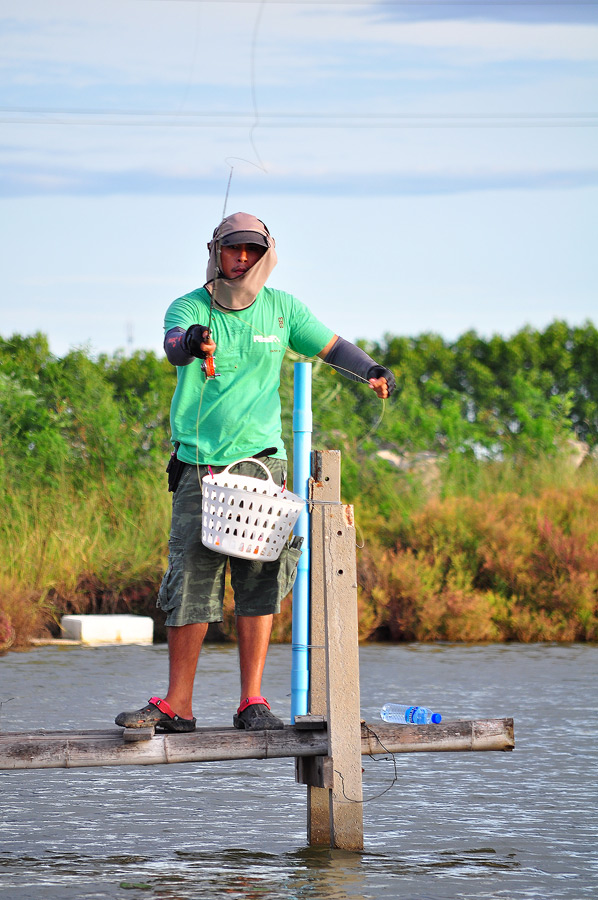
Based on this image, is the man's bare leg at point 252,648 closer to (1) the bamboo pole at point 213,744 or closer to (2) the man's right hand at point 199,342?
(1) the bamboo pole at point 213,744

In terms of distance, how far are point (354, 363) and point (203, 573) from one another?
1.07 m

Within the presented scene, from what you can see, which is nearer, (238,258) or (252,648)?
(238,258)

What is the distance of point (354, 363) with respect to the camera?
18.8 feet

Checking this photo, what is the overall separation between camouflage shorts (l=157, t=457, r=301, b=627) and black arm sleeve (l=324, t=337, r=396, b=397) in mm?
496

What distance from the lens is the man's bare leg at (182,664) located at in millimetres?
5547

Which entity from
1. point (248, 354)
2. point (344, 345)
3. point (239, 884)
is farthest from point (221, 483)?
point (239, 884)

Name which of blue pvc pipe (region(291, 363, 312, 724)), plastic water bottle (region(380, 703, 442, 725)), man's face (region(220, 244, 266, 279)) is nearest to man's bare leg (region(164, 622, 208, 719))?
blue pvc pipe (region(291, 363, 312, 724))

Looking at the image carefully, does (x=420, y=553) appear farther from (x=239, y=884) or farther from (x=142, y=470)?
(x=239, y=884)

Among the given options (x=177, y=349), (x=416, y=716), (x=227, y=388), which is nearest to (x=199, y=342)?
(x=177, y=349)

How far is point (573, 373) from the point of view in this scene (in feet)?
106

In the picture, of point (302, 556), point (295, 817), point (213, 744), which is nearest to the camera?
point (213, 744)

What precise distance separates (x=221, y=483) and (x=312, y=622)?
890 millimetres

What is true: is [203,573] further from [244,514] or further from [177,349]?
[177,349]

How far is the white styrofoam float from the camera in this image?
47.3 feet
